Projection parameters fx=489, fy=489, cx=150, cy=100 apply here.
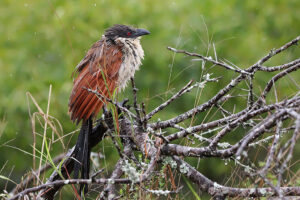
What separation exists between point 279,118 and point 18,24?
3.49m

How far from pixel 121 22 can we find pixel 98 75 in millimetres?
1337

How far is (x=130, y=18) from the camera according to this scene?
387 cm

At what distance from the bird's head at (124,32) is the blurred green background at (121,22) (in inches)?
20.4

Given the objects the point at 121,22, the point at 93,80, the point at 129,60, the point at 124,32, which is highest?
the point at 121,22

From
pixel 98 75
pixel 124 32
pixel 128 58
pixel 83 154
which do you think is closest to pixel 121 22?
pixel 124 32

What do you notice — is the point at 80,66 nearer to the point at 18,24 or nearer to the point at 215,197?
the point at 215,197

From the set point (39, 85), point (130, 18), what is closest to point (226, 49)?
point (130, 18)

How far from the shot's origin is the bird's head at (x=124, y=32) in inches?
115

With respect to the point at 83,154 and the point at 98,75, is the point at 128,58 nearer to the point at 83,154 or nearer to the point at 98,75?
the point at 98,75

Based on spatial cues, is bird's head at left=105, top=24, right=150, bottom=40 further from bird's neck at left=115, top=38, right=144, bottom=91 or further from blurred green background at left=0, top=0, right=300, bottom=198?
blurred green background at left=0, top=0, right=300, bottom=198

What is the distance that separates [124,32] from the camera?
115 inches

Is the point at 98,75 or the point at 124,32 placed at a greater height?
the point at 124,32

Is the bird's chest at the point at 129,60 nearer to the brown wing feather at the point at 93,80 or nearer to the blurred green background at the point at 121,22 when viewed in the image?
the brown wing feather at the point at 93,80

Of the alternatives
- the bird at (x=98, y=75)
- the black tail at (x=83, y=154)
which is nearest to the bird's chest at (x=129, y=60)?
the bird at (x=98, y=75)
